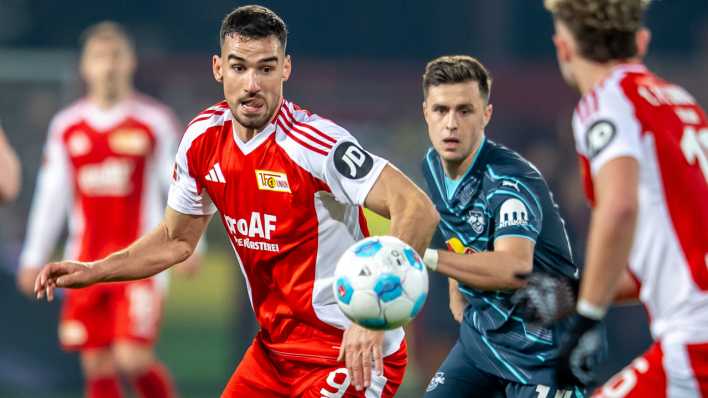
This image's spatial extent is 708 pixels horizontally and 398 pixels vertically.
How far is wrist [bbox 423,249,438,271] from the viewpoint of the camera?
4.98 m

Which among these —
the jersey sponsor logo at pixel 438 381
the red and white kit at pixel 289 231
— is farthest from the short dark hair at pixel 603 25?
the jersey sponsor logo at pixel 438 381

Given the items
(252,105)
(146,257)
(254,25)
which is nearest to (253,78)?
(252,105)

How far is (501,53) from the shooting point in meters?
15.9

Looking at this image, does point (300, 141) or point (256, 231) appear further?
point (256, 231)

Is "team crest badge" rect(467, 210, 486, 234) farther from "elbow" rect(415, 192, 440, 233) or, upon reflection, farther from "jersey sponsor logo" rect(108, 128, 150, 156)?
"jersey sponsor logo" rect(108, 128, 150, 156)

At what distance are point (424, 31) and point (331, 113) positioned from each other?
431 cm

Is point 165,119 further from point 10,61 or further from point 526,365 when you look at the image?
point 526,365

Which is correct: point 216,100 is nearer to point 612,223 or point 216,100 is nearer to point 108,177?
point 108,177

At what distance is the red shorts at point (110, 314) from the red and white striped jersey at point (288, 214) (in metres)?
3.90

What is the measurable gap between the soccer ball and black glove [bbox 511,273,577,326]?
0.46 m

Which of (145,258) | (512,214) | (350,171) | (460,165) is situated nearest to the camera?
(350,171)

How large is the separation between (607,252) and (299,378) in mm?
1932

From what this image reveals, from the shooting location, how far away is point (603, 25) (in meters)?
3.99

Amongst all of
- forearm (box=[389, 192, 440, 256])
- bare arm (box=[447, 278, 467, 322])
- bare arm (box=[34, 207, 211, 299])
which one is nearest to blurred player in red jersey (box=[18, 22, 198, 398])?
bare arm (box=[34, 207, 211, 299])
